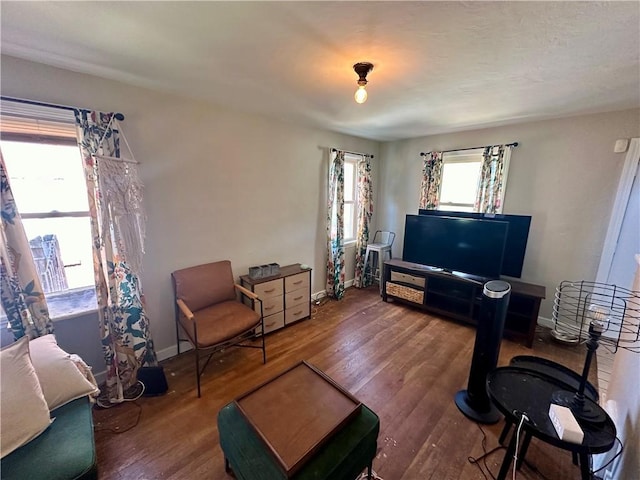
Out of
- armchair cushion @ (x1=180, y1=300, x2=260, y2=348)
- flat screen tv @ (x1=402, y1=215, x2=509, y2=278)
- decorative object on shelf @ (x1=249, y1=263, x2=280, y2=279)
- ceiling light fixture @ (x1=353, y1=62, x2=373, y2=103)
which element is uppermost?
ceiling light fixture @ (x1=353, y1=62, x2=373, y2=103)

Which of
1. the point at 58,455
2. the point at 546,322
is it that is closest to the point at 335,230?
the point at 546,322

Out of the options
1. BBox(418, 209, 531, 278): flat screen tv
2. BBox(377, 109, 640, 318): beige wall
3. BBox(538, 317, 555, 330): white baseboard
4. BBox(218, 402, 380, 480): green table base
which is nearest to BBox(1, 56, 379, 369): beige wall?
BBox(218, 402, 380, 480): green table base

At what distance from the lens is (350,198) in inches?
166

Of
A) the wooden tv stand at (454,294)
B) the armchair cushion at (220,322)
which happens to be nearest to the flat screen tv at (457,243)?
the wooden tv stand at (454,294)

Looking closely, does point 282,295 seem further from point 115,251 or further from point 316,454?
point 316,454

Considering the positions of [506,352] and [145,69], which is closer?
[145,69]

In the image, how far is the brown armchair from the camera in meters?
2.08

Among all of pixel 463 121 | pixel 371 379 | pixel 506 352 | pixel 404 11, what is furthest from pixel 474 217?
pixel 404 11

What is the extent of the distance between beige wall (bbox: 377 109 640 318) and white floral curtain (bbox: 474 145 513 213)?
0.30ft

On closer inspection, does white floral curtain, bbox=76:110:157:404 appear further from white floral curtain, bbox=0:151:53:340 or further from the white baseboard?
the white baseboard

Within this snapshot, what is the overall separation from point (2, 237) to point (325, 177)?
3.03 metres

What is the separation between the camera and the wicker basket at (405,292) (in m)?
3.43

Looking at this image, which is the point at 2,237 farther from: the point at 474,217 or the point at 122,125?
the point at 474,217

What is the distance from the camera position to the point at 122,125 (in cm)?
202
